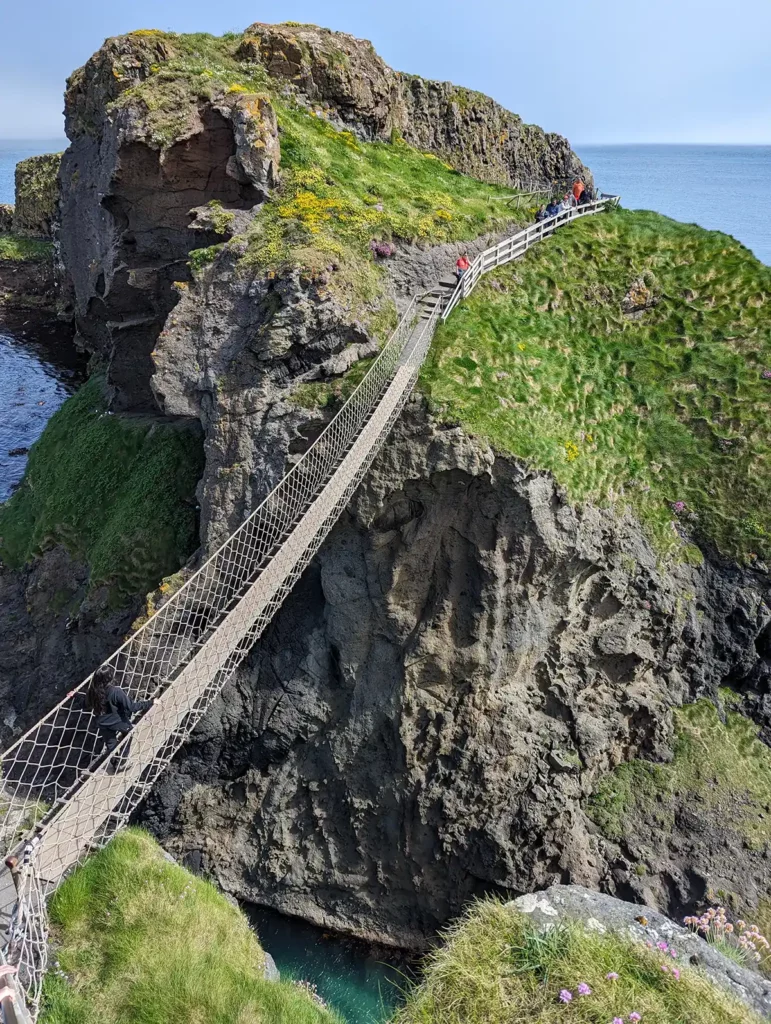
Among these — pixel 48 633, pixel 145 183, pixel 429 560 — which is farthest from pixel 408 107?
pixel 48 633

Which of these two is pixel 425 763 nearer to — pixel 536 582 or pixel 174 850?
pixel 536 582

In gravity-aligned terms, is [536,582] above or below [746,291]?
below

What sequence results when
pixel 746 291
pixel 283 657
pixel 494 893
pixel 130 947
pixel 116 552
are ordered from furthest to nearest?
pixel 746 291 → pixel 116 552 → pixel 283 657 → pixel 494 893 → pixel 130 947

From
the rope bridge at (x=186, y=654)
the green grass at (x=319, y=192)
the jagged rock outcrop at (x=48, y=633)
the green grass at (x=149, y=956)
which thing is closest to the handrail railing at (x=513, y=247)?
the rope bridge at (x=186, y=654)

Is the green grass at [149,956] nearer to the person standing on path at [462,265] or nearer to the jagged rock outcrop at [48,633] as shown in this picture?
the jagged rock outcrop at [48,633]

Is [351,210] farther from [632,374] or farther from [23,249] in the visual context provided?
[23,249]

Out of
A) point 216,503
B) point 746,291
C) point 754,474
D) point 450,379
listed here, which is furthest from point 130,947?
point 746,291

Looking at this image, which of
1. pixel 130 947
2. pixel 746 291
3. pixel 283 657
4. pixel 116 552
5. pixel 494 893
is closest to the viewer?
pixel 130 947

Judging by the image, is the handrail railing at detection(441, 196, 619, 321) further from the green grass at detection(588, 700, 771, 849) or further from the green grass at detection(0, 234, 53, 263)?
the green grass at detection(0, 234, 53, 263)
